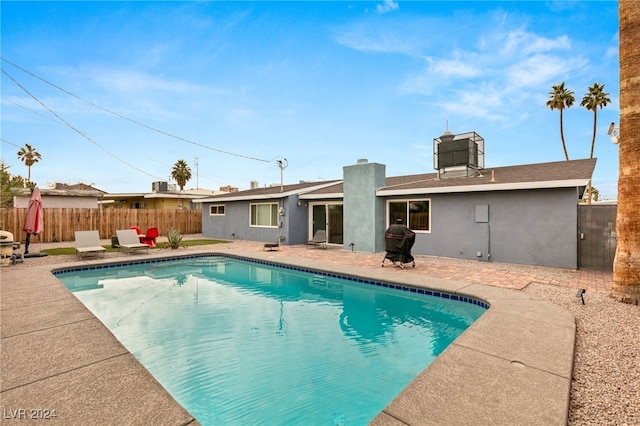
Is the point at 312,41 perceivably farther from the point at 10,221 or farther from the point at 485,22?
the point at 10,221

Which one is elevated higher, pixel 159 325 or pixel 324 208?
pixel 324 208

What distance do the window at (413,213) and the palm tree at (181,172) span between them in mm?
39857

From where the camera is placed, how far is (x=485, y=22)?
12.7 meters

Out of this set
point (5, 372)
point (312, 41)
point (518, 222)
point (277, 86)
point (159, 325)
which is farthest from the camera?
point (277, 86)

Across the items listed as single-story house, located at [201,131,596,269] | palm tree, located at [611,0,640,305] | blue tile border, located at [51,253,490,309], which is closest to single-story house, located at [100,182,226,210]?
single-story house, located at [201,131,596,269]

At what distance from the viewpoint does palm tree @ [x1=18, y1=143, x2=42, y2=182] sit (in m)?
44.4

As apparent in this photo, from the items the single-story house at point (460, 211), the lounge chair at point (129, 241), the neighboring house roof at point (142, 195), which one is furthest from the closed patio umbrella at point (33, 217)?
the neighboring house roof at point (142, 195)

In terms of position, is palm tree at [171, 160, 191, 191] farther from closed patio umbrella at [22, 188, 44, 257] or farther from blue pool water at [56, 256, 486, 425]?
blue pool water at [56, 256, 486, 425]

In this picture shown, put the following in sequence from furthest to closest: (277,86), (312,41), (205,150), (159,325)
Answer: (205,150) → (277,86) → (312,41) → (159,325)

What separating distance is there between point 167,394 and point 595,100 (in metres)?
39.7

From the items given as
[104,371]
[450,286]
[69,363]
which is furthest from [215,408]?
[450,286]

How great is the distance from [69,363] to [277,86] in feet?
58.8

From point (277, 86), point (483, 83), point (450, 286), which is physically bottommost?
point (450, 286)

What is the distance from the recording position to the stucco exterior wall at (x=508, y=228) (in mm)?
9383
